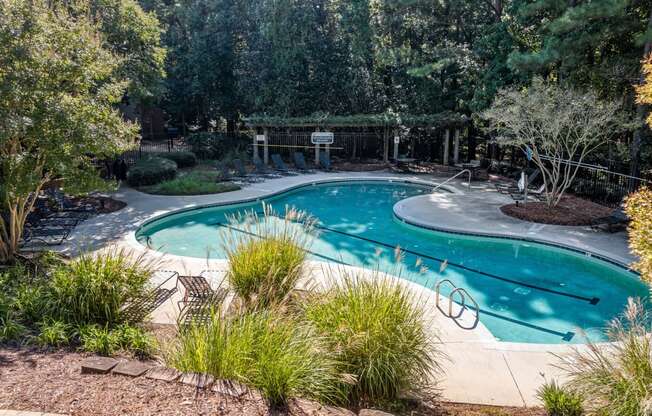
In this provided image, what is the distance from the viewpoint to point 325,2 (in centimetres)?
1942

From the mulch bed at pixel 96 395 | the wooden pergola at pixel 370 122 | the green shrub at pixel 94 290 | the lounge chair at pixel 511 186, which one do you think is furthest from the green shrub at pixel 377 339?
the wooden pergola at pixel 370 122

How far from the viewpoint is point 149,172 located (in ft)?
47.0

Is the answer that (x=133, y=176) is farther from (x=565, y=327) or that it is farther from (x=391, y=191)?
(x=565, y=327)

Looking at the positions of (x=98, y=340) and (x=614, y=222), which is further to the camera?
(x=614, y=222)

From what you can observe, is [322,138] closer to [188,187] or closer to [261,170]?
[261,170]

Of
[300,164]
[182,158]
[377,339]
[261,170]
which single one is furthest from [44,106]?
[300,164]

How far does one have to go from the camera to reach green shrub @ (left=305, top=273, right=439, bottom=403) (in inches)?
145

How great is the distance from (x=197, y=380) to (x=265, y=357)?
0.50m

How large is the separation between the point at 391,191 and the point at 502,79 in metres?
5.42

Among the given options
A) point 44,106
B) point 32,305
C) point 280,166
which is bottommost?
point 32,305

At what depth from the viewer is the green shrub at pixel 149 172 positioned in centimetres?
1419

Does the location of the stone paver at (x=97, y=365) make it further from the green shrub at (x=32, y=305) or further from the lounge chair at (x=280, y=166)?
the lounge chair at (x=280, y=166)

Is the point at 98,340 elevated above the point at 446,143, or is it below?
below

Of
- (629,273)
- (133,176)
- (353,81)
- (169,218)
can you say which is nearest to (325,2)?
(353,81)
